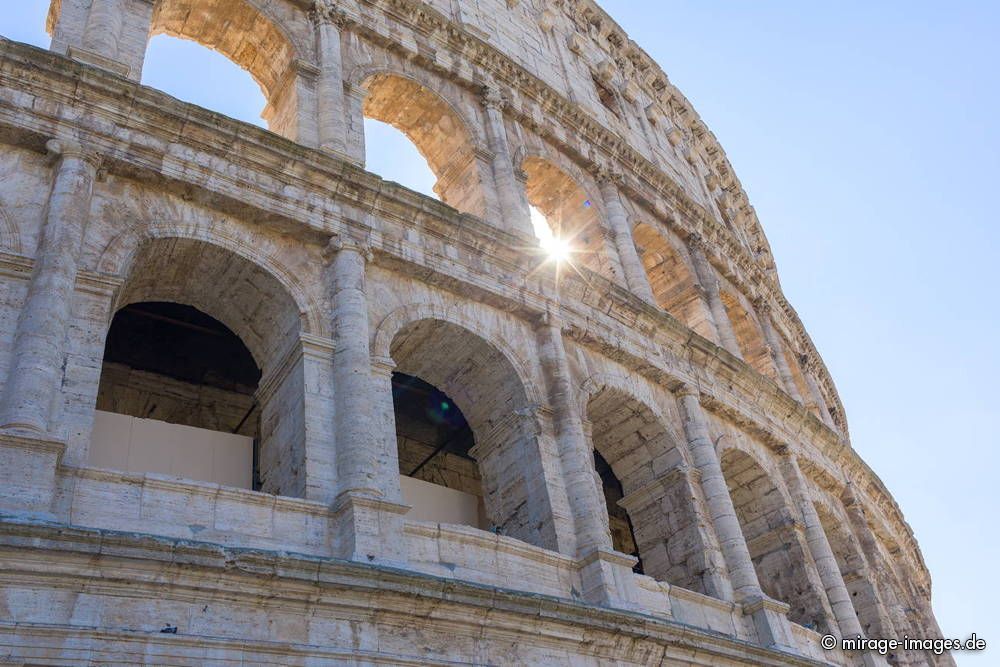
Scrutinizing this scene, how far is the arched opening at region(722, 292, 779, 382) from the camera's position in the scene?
62.4 ft

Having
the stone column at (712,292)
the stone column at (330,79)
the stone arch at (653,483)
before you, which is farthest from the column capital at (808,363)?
the stone column at (330,79)

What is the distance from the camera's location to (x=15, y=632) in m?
6.19

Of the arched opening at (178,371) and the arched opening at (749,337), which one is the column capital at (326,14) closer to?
the arched opening at (178,371)

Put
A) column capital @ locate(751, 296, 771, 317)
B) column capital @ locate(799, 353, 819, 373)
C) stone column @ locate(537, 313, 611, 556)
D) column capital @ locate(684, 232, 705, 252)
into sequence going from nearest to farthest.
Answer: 1. stone column @ locate(537, 313, 611, 556)
2. column capital @ locate(684, 232, 705, 252)
3. column capital @ locate(751, 296, 771, 317)
4. column capital @ locate(799, 353, 819, 373)

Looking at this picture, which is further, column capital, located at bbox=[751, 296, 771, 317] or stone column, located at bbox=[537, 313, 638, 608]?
column capital, located at bbox=[751, 296, 771, 317]

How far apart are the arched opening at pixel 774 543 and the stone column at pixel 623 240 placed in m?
2.85

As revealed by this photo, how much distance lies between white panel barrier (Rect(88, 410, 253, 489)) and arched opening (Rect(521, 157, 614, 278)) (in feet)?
24.7

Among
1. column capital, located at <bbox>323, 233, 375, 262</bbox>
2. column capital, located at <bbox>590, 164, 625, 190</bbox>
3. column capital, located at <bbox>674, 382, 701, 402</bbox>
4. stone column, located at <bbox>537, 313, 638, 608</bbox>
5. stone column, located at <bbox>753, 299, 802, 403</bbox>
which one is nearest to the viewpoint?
stone column, located at <bbox>537, 313, 638, 608</bbox>

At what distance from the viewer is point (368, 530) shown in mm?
8188

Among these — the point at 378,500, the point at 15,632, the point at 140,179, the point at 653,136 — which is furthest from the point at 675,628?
the point at 653,136

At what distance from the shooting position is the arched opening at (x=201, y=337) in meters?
9.05

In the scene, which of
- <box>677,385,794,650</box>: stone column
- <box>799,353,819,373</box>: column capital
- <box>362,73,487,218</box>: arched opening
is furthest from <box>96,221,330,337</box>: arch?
<box>799,353,819,373</box>: column capital

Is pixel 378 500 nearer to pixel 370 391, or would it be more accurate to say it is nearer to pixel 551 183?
pixel 370 391

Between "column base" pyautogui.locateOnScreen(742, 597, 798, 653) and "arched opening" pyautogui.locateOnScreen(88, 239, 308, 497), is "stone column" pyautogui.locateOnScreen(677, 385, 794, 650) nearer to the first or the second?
"column base" pyautogui.locateOnScreen(742, 597, 798, 653)
